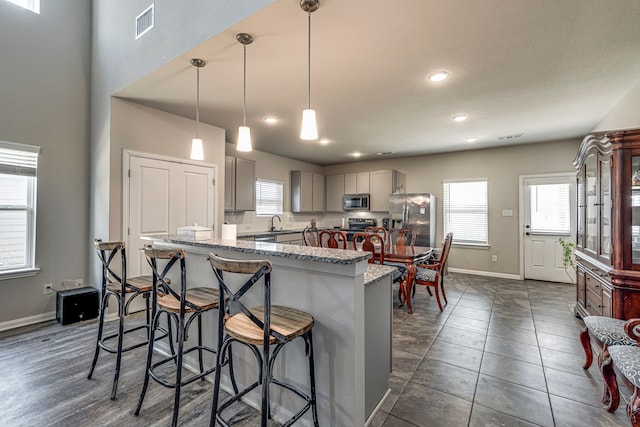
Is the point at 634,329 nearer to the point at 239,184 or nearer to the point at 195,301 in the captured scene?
the point at 195,301

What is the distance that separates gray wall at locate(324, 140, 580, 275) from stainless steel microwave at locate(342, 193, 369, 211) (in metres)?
1.29

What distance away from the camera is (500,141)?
5.17m

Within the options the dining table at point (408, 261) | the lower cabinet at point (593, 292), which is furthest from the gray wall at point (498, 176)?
the dining table at point (408, 261)

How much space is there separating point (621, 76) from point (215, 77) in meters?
3.88

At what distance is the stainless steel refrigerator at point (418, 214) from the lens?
18.6ft

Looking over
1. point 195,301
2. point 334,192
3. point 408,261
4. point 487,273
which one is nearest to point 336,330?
point 195,301

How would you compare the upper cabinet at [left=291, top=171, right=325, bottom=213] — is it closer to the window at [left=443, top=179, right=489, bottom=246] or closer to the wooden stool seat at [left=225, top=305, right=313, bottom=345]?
the window at [left=443, top=179, right=489, bottom=246]

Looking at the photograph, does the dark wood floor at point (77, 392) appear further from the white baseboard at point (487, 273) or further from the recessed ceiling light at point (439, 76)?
the white baseboard at point (487, 273)

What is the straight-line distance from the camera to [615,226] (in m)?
2.37

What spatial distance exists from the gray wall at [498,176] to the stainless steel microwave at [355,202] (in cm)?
129

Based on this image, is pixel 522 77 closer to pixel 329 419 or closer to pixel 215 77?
pixel 215 77

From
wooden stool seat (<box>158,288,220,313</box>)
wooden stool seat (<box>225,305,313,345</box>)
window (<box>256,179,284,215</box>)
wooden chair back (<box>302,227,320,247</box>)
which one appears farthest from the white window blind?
wooden stool seat (<box>158,288,220,313</box>)

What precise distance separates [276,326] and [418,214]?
191 inches

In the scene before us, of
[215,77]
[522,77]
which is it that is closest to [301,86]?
[215,77]
